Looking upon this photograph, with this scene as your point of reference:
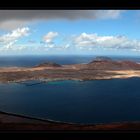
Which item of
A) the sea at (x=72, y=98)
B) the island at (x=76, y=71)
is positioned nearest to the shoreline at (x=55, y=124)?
the sea at (x=72, y=98)

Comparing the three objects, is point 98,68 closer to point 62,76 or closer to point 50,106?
point 62,76

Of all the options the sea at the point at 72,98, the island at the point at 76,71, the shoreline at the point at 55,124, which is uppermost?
the island at the point at 76,71

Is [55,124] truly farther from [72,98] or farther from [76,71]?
[76,71]

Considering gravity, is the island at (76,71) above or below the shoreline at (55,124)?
above

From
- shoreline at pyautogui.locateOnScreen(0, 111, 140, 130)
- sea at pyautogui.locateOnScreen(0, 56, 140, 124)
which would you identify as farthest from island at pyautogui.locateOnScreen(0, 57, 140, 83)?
shoreline at pyautogui.locateOnScreen(0, 111, 140, 130)

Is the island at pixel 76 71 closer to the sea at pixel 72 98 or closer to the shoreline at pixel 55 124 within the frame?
the sea at pixel 72 98

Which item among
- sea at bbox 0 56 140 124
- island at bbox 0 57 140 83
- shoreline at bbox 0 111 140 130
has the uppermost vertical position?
island at bbox 0 57 140 83

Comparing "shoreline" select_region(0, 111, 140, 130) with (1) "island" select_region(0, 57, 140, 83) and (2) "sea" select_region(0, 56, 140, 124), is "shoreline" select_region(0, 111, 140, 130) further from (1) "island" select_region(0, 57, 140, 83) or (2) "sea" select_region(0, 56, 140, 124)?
(1) "island" select_region(0, 57, 140, 83)

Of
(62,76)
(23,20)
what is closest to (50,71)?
(62,76)
